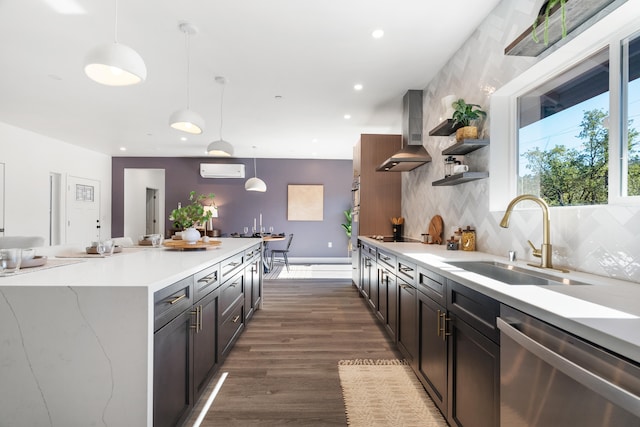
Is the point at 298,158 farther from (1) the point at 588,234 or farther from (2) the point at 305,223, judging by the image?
(1) the point at 588,234

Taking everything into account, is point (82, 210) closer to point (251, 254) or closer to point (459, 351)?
point (251, 254)

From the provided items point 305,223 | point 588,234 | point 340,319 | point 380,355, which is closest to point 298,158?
point 305,223

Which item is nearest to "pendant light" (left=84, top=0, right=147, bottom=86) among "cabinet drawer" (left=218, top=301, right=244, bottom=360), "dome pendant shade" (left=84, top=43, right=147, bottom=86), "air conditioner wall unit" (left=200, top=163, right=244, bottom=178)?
"dome pendant shade" (left=84, top=43, right=147, bottom=86)

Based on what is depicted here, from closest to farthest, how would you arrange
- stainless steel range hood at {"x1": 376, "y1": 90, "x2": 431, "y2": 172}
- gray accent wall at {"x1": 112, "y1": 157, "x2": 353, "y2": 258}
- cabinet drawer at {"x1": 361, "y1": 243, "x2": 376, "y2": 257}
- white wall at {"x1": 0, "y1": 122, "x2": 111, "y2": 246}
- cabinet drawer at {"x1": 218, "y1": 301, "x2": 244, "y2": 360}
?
cabinet drawer at {"x1": 218, "y1": 301, "x2": 244, "y2": 360} < cabinet drawer at {"x1": 361, "y1": 243, "x2": 376, "y2": 257} < stainless steel range hood at {"x1": 376, "y1": 90, "x2": 431, "y2": 172} < white wall at {"x1": 0, "y1": 122, "x2": 111, "y2": 246} < gray accent wall at {"x1": 112, "y1": 157, "x2": 353, "y2": 258}

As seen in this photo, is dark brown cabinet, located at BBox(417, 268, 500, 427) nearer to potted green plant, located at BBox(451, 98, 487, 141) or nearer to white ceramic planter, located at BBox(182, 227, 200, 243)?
potted green plant, located at BBox(451, 98, 487, 141)

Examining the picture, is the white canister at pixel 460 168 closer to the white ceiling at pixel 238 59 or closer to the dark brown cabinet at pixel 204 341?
the white ceiling at pixel 238 59

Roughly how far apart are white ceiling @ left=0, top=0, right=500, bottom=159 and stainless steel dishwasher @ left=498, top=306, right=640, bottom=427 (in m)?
2.38

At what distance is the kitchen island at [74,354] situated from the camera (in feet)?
3.70

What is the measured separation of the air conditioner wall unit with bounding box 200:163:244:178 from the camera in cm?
789

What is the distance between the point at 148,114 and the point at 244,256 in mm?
3433

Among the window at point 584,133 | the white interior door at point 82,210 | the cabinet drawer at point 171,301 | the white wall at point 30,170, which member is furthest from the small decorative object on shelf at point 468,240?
the white interior door at point 82,210

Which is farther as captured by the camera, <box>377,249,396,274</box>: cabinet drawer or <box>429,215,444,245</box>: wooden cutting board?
<box>429,215,444,245</box>: wooden cutting board

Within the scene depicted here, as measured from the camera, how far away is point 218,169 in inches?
314

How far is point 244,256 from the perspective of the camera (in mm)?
2943
